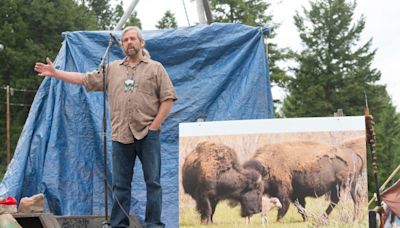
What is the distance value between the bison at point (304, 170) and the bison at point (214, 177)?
10 centimetres

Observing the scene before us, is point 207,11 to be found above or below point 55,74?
above

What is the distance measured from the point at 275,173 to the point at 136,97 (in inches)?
39.1

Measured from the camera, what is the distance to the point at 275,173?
4.01 metres

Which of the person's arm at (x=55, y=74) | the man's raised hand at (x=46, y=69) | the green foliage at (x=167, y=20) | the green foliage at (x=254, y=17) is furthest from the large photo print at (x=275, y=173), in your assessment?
the green foliage at (x=167, y=20)

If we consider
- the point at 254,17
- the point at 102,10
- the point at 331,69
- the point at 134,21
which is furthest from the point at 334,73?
the point at 102,10

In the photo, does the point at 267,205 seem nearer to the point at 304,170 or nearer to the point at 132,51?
the point at 304,170

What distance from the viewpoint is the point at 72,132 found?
5.34 m

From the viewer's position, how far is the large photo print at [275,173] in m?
3.83

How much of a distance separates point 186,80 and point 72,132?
102cm

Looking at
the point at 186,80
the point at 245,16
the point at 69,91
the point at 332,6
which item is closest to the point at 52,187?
the point at 69,91

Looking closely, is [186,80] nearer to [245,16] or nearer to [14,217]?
[14,217]

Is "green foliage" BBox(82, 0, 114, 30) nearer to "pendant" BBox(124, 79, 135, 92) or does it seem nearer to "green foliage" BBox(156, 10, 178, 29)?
"green foliage" BBox(156, 10, 178, 29)

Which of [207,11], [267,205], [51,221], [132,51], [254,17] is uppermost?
[254,17]

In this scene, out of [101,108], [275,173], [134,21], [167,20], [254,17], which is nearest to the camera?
[275,173]
